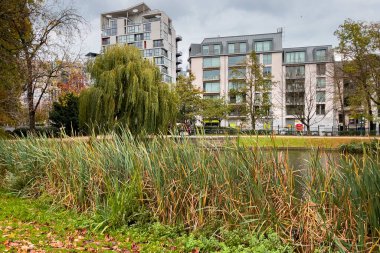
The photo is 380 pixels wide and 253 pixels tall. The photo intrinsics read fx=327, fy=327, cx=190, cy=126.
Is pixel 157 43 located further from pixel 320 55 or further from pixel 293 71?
pixel 320 55

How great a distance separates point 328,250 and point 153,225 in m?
2.25

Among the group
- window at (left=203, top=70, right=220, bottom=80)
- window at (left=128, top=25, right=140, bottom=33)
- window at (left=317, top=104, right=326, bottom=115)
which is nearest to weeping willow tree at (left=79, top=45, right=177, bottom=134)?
window at (left=317, top=104, right=326, bottom=115)

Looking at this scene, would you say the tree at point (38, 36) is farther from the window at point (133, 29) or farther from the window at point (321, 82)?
the window at point (133, 29)

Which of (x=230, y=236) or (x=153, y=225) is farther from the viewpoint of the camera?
(x=153, y=225)

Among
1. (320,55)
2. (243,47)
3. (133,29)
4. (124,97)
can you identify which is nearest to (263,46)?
(243,47)

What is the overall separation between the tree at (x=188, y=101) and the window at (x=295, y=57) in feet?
71.3

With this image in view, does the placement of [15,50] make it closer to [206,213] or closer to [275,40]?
[206,213]

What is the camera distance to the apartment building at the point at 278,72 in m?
45.7

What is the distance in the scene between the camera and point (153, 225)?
14.9 ft

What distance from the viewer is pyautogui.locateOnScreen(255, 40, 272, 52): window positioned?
55.2 metres

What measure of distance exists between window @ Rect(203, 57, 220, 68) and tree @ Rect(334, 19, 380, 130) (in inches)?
1229

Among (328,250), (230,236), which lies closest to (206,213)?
(230,236)

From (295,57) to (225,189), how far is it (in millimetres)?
53471

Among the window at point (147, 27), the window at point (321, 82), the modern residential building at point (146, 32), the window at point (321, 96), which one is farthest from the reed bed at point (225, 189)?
the window at point (147, 27)
